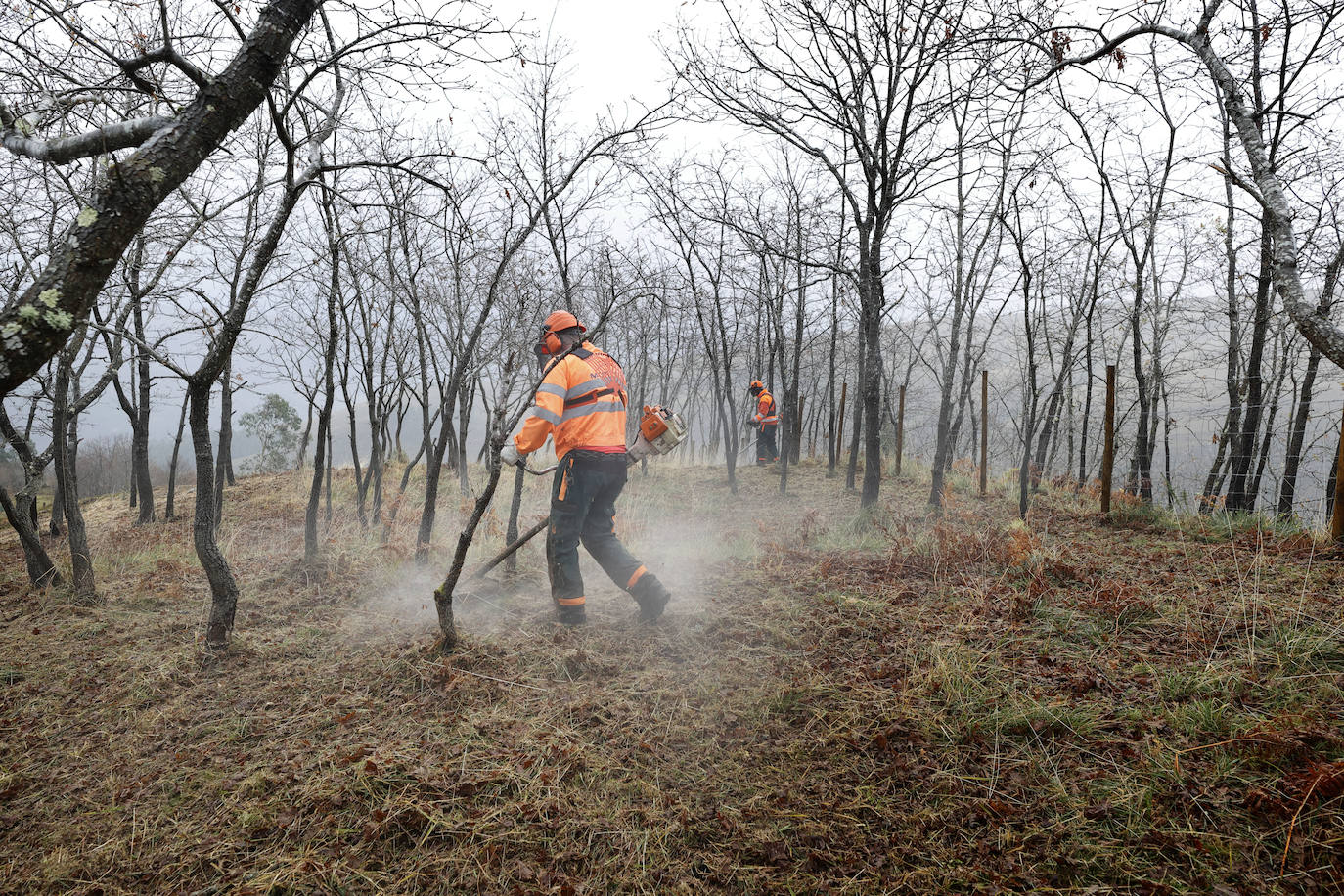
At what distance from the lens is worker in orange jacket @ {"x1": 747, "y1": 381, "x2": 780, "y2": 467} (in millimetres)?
15258

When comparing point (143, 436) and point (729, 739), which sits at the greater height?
point (143, 436)

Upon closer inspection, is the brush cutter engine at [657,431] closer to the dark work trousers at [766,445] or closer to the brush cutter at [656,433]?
the brush cutter at [656,433]

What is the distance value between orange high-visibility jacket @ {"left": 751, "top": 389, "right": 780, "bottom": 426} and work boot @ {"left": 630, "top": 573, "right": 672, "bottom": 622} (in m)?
11.4

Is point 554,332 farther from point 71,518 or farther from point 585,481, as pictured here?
point 71,518

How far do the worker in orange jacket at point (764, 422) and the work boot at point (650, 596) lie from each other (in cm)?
1082

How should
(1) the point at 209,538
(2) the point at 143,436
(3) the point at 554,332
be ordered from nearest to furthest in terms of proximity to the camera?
(1) the point at 209,538 < (3) the point at 554,332 < (2) the point at 143,436

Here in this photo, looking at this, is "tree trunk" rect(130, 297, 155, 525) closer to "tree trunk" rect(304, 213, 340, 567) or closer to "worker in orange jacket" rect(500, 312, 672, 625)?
"tree trunk" rect(304, 213, 340, 567)

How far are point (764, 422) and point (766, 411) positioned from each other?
1.37 ft

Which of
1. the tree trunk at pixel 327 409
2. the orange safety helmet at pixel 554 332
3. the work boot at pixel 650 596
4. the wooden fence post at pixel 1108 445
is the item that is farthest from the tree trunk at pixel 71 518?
the wooden fence post at pixel 1108 445

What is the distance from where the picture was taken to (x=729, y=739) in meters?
2.71

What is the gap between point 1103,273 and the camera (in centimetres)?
1132

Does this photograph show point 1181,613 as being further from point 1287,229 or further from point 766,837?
point 766,837

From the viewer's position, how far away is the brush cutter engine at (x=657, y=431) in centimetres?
446

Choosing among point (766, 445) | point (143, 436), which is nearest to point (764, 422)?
point (766, 445)
